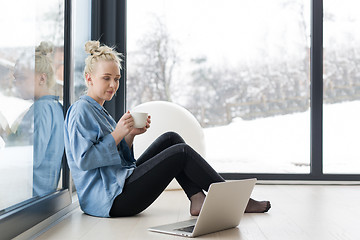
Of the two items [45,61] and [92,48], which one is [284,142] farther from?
[45,61]

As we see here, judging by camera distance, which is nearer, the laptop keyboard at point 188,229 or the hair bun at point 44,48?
the laptop keyboard at point 188,229

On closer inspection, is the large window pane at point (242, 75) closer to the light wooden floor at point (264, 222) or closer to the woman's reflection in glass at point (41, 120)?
the light wooden floor at point (264, 222)

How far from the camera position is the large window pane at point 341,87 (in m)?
4.26

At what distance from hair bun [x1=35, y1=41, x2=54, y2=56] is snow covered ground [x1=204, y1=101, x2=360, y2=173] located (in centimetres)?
188

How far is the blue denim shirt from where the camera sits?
2.41m

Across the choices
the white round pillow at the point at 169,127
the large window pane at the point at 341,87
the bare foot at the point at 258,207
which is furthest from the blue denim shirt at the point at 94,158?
the large window pane at the point at 341,87

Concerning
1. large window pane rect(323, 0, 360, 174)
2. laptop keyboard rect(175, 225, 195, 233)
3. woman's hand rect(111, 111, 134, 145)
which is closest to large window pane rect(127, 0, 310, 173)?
large window pane rect(323, 0, 360, 174)

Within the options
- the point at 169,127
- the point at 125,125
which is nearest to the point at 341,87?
the point at 169,127

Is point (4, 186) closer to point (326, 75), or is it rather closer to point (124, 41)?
point (124, 41)

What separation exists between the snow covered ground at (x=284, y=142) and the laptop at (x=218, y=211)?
6.36 ft

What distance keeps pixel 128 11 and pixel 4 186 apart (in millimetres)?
2577

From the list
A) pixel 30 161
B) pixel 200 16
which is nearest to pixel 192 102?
pixel 200 16

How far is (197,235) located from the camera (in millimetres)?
2139

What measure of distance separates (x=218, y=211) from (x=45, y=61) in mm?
1095
